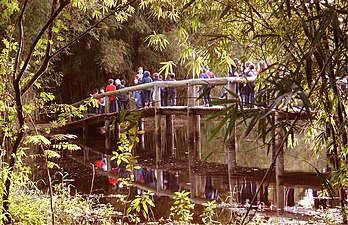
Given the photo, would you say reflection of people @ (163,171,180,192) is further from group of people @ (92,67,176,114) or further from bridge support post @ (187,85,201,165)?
group of people @ (92,67,176,114)

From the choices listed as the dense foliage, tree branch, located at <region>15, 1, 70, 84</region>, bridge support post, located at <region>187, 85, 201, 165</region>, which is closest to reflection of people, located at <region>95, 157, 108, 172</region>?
bridge support post, located at <region>187, 85, 201, 165</region>

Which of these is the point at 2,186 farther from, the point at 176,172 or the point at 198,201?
the point at 176,172

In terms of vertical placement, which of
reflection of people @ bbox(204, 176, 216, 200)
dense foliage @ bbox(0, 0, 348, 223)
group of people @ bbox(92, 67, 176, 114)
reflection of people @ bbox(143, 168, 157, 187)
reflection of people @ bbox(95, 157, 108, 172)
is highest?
group of people @ bbox(92, 67, 176, 114)

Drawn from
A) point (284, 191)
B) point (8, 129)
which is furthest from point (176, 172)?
point (8, 129)

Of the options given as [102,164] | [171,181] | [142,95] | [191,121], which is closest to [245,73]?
[171,181]

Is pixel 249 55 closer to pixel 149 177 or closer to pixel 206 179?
pixel 206 179

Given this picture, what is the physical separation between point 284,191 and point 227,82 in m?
2.10

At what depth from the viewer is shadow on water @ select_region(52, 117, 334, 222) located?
25.6 ft

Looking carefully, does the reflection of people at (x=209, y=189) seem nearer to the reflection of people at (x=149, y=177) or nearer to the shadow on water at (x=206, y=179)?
the shadow on water at (x=206, y=179)

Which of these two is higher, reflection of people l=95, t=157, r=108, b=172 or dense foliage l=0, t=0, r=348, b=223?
dense foliage l=0, t=0, r=348, b=223

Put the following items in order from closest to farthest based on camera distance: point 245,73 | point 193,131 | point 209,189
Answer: point 245,73 < point 209,189 < point 193,131

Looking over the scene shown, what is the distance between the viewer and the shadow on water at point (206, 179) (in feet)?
25.6

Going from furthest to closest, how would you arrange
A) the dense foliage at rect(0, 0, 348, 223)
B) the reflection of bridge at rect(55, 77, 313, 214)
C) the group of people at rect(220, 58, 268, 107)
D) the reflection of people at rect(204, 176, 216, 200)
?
the reflection of bridge at rect(55, 77, 313, 214) → the reflection of people at rect(204, 176, 216, 200) → the group of people at rect(220, 58, 268, 107) → the dense foliage at rect(0, 0, 348, 223)

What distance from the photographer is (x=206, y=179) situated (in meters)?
9.48
